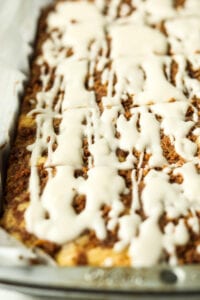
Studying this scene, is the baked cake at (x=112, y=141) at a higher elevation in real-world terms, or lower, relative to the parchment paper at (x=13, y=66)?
lower

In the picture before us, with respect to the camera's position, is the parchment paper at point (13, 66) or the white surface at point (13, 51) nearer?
the parchment paper at point (13, 66)

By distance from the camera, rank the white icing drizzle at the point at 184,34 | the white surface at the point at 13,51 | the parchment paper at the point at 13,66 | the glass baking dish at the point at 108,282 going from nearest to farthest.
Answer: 1. the glass baking dish at the point at 108,282
2. the parchment paper at the point at 13,66
3. the white surface at the point at 13,51
4. the white icing drizzle at the point at 184,34

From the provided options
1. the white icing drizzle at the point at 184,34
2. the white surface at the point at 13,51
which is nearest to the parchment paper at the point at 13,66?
the white surface at the point at 13,51

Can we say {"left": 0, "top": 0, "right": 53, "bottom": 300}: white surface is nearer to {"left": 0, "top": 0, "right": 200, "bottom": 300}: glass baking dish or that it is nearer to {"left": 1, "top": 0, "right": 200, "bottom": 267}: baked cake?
{"left": 1, "top": 0, "right": 200, "bottom": 267}: baked cake

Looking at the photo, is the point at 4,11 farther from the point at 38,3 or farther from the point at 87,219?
the point at 87,219

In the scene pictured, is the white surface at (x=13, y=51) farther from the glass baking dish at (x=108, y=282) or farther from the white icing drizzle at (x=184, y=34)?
the white icing drizzle at (x=184, y=34)

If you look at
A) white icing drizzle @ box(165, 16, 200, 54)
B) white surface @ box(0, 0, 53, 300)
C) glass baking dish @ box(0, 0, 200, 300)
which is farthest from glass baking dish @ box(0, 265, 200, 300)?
white icing drizzle @ box(165, 16, 200, 54)

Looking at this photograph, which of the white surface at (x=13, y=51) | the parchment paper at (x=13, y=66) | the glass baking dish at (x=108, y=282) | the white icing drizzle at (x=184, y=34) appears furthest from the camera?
the white icing drizzle at (x=184, y=34)

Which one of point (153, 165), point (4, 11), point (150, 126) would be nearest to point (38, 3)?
point (4, 11)

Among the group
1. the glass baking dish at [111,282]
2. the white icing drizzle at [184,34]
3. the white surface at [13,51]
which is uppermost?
the white surface at [13,51]
